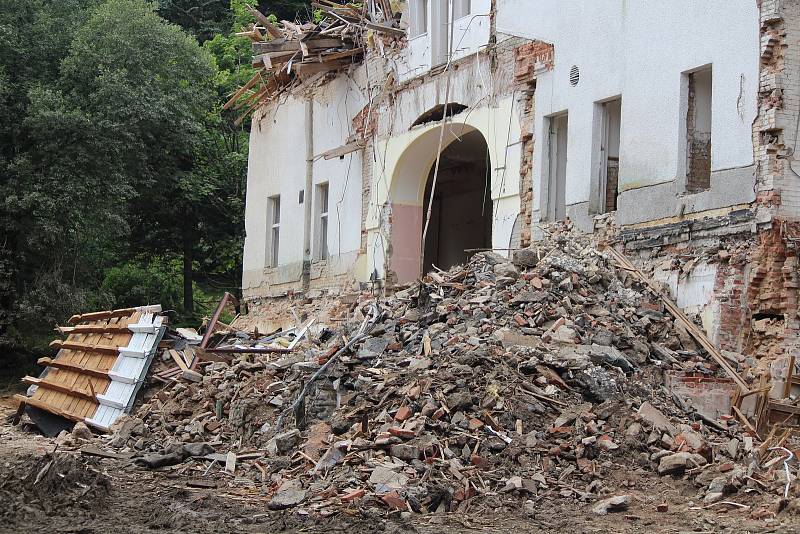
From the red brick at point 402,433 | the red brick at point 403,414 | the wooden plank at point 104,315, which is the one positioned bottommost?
the red brick at point 402,433

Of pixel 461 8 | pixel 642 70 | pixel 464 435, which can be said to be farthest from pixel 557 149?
pixel 464 435

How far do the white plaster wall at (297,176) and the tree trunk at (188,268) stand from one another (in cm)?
763

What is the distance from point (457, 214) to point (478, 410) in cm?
1325

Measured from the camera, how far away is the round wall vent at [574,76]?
1573 cm

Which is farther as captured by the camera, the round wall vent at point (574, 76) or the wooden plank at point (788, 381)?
the round wall vent at point (574, 76)

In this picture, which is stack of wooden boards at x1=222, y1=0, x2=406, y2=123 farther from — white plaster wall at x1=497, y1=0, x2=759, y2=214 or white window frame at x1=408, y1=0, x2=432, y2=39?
white plaster wall at x1=497, y1=0, x2=759, y2=214

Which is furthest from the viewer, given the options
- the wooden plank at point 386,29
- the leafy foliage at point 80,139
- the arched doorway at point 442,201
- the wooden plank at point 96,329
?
the leafy foliage at point 80,139

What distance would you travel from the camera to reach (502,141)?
17250 millimetres

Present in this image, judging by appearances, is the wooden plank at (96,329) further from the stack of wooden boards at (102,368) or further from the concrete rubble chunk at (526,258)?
the concrete rubble chunk at (526,258)

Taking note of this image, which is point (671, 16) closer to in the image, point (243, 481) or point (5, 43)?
point (243, 481)

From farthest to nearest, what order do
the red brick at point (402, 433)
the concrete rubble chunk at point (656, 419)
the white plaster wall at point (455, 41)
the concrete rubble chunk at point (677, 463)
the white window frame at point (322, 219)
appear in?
the white window frame at point (322, 219) → the white plaster wall at point (455, 41) → the concrete rubble chunk at point (656, 419) → the red brick at point (402, 433) → the concrete rubble chunk at point (677, 463)

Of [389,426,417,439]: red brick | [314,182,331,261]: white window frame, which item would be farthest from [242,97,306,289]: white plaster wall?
[389,426,417,439]: red brick

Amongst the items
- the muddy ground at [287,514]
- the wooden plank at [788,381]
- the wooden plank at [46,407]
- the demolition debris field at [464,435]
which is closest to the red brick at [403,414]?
the demolition debris field at [464,435]

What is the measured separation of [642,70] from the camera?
14602 millimetres
